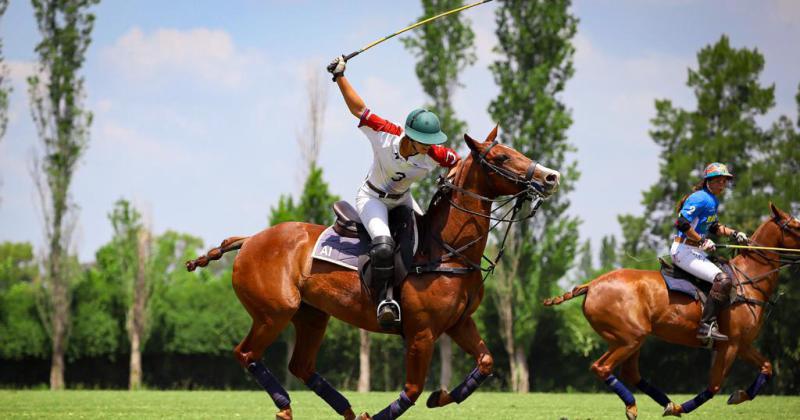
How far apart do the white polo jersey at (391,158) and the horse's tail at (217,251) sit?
207 centimetres

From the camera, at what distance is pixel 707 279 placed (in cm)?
1293

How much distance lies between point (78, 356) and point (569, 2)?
22558 mm

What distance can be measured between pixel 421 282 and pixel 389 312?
419mm

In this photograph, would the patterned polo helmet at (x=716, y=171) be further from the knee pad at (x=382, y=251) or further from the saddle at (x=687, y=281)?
the knee pad at (x=382, y=251)

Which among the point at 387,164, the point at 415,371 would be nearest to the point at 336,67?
the point at 387,164

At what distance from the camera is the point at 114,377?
115 feet

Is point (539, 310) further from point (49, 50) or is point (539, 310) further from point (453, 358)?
point (49, 50)

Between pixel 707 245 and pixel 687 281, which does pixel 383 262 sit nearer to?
pixel 707 245

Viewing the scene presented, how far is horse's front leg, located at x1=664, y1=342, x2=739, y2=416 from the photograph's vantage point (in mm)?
11555

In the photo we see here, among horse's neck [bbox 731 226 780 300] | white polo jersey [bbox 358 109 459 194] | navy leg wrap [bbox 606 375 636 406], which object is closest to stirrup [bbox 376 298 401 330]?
white polo jersey [bbox 358 109 459 194]

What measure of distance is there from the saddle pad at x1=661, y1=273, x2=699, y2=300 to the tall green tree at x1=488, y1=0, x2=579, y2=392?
65.1ft

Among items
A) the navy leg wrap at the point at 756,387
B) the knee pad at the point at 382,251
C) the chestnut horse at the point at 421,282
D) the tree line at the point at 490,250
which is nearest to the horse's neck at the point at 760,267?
the navy leg wrap at the point at 756,387

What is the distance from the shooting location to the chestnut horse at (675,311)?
12.9 meters

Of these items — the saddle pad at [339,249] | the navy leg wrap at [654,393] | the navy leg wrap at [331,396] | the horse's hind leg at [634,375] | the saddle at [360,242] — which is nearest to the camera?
the saddle at [360,242]
